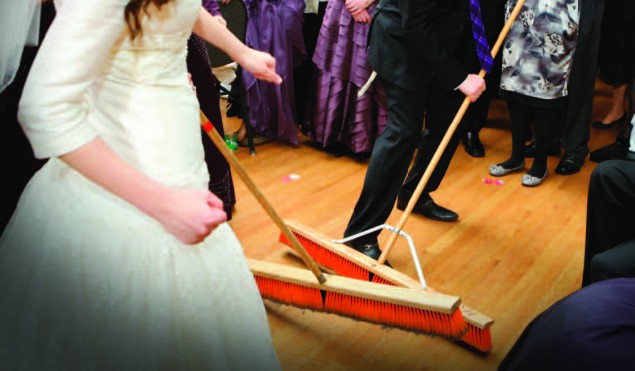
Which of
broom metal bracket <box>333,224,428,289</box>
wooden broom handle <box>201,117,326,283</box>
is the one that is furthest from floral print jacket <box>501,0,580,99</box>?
wooden broom handle <box>201,117,326,283</box>

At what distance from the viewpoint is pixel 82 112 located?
2.04ft

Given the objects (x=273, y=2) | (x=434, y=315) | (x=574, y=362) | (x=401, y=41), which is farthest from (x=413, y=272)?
(x=273, y=2)

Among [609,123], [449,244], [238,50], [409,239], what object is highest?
[238,50]

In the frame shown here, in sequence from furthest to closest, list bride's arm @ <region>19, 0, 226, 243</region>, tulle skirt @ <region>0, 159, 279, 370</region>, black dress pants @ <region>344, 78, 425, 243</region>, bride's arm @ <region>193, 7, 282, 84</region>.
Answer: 1. black dress pants @ <region>344, 78, 425, 243</region>
2. bride's arm @ <region>193, 7, 282, 84</region>
3. tulle skirt @ <region>0, 159, 279, 370</region>
4. bride's arm @ <region>19, 0, 226, 243</region>

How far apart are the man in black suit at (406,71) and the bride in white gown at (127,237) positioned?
3.28 ft

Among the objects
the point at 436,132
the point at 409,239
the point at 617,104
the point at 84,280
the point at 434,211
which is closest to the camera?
the point at 84,280

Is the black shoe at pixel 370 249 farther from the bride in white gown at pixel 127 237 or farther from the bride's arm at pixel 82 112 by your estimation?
the bride's arm at pixel 82 112

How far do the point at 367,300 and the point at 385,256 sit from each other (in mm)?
244

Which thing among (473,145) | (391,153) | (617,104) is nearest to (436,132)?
(391,153)

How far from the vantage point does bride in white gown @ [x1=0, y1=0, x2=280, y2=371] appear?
0.65m

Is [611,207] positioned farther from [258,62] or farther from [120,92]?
[120,92]

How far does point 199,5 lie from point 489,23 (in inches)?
71.4

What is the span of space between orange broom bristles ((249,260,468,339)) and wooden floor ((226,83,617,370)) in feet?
0.45

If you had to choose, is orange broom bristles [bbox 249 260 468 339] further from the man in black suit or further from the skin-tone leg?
the skin-tone leg
